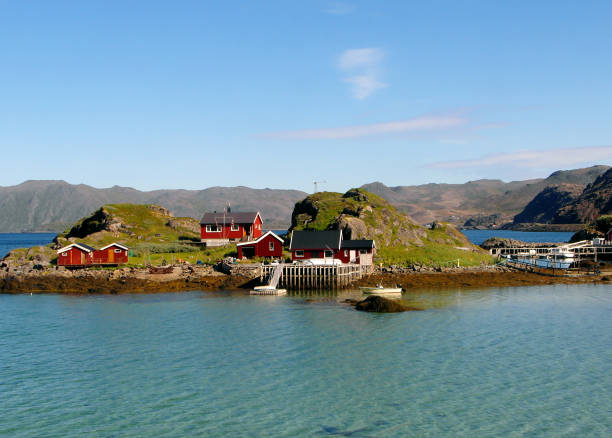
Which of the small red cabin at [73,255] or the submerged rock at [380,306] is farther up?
the small red cabin at [73,255]

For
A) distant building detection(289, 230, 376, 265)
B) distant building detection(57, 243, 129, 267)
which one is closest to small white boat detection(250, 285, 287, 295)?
distant building detection(289, 230, 376, 265)

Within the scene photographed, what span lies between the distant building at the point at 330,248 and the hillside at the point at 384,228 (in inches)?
246

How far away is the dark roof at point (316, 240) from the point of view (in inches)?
3278

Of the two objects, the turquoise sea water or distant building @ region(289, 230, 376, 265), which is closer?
the turquoise sea water

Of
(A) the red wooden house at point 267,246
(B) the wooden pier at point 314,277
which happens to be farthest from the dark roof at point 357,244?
(A) the red wooden house at point 267,246

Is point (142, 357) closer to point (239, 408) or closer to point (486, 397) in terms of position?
point (239, 408)

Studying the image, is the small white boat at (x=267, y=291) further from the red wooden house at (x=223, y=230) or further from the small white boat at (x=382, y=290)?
the red wooden house at (x=223, y=230)

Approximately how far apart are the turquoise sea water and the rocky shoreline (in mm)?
16312

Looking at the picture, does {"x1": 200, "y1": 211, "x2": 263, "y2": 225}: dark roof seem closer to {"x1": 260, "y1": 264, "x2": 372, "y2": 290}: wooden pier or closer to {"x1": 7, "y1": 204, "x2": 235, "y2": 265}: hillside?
{"x1": 7, "y1": 204, "x2": 235, "y2": 265}: hillside

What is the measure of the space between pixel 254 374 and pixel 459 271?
5680cm

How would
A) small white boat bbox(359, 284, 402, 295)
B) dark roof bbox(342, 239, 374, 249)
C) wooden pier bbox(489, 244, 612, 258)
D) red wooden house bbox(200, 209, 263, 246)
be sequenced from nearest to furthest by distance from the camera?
small white boat bbox(359, 284, 402, 295), dark roof bbox(342, 239, 374, 249), wooden pier bbox(489, 244, 612, 258), red wooden house bbox(200, 209, 263, 246)

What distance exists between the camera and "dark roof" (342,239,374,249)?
273ft

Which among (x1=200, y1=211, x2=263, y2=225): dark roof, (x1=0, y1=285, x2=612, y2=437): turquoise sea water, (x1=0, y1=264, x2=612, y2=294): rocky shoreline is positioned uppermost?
(x1=200, y1=211, x2=263, y2=225): dark roof

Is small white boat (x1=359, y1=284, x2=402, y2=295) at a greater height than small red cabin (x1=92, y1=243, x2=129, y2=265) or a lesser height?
lesser
